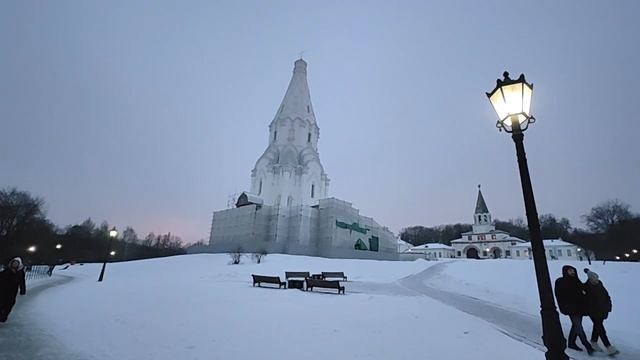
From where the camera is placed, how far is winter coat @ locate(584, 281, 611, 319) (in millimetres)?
6215

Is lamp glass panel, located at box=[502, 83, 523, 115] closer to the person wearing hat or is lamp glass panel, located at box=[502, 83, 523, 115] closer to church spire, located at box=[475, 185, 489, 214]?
the person wearing hat

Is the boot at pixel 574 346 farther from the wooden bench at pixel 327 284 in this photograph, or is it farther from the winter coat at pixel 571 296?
the wooden bench at pixel 327 284

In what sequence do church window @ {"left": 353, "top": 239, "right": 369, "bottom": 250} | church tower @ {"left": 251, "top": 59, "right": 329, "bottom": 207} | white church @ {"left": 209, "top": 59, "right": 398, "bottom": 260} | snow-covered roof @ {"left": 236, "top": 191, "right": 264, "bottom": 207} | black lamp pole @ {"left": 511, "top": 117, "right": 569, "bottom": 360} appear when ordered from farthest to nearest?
church tower @ {"left": 251, "top": 59, "right": 329, "bottom": 207} → snow-covered roof @ {"left": 236, "top": 191, "right": 264, "bottom": 207} → church window @ {"left": 353, "top": 239, "right": 369, "bottom": 250} → white church @ {"left": 209, "top": 59, "right": 398, "bottom": 260} → black lamp pole @ {"left": 511, "top": 117, "right": 569, "bottom": 360}

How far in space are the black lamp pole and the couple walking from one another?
3.82m

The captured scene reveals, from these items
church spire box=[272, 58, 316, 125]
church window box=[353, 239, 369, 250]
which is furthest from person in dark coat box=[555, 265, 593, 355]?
church spire box=[272, 58, 316, 125]

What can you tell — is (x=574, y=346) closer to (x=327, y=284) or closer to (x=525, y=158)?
(x=525, y=158)

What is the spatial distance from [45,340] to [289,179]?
42.2 metres

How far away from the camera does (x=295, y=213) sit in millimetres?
42469

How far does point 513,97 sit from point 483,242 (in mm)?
82153

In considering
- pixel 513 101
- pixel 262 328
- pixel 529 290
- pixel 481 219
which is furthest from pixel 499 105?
pixel 481 219

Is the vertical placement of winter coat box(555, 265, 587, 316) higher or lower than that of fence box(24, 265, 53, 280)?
higher

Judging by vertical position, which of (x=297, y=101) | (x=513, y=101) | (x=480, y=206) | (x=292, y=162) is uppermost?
(x=297, y=101)

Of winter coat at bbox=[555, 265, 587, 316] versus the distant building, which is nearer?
winter coat at bbox=[555, 265, 587, 316]

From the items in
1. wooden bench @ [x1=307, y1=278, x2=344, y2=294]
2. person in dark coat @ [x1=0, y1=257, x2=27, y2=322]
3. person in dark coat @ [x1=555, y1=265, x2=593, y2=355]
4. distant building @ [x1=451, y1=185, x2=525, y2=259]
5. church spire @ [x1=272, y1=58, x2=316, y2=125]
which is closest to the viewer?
→ person in dark coat @ [x1=555, y1=265, x2=593, y2=355]
